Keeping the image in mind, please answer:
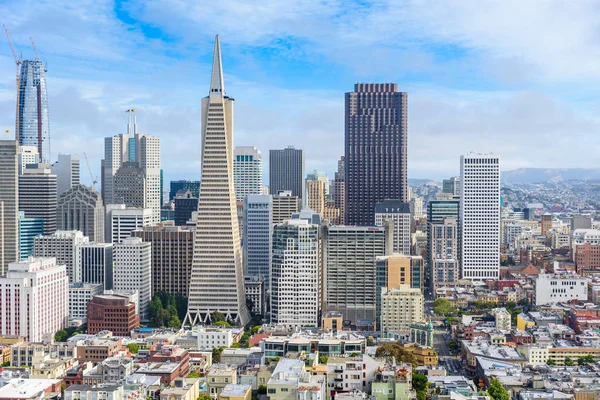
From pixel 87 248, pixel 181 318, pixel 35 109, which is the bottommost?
pixel 181 318

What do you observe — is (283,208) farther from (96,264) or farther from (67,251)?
(67,251)

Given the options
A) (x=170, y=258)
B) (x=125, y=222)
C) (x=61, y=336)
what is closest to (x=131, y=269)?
(x=170, y=258)

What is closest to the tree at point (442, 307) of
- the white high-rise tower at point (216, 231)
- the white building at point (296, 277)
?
the white building at point (296, 277)

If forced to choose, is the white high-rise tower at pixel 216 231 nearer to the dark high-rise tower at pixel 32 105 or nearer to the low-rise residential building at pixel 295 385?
the low-rise residential building at pixel 295 385

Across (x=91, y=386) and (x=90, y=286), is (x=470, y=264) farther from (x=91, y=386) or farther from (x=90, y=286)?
(x=91, y=386)

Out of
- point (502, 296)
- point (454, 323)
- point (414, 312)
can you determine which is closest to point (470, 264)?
point (502, 296)
